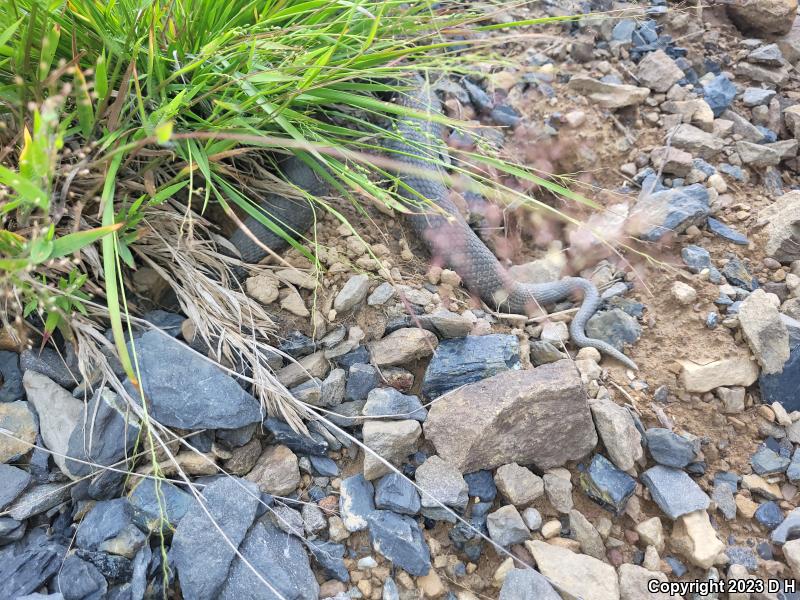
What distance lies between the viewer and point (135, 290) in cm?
192

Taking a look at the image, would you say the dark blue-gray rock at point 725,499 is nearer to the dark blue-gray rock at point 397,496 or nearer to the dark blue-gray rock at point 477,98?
the dark blue-gray rock at point 397,496

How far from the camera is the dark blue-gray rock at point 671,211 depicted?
248cm

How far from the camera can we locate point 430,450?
1782 millimetres

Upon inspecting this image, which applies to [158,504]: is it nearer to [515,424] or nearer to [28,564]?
[28,564]

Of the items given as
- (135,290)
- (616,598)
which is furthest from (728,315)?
(135,290)

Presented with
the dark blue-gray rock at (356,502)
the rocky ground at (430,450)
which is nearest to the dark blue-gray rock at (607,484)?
the rocky ground at (430,450)

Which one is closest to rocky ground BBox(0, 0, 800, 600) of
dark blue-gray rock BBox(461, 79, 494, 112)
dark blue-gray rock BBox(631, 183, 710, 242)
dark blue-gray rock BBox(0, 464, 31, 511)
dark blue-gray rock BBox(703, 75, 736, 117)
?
dark blue-gray rock BBox(0, 464, 31, 511)

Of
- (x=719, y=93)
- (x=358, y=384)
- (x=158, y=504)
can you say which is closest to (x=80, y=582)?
(x=158, y=504)

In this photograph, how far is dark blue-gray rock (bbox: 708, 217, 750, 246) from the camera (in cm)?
243

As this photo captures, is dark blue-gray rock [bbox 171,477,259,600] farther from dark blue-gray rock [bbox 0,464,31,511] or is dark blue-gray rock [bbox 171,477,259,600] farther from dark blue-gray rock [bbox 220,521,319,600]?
dark blue-gray rock [bbox 0,464,31,511]

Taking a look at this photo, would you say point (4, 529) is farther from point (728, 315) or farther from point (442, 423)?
point (728, 315)

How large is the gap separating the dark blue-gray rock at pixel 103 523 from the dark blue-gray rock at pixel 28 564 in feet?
0.20

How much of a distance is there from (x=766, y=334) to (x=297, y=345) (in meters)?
1.56

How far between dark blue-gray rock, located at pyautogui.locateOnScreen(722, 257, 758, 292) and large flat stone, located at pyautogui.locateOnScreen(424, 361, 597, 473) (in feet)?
3.07
